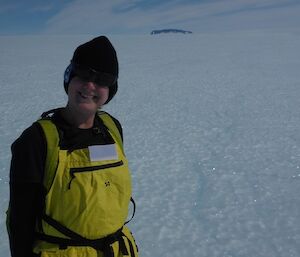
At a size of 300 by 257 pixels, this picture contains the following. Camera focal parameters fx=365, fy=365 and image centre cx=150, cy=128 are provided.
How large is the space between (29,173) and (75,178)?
5.7 inches

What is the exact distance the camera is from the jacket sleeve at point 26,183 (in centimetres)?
114

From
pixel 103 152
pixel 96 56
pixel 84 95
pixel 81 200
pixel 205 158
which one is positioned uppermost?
pixel 96 56

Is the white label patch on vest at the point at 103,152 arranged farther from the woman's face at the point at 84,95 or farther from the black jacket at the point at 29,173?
the woman's face at the point at 84,95

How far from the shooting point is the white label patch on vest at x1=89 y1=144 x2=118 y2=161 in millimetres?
1235

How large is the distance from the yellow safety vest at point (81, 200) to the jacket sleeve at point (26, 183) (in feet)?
0.09

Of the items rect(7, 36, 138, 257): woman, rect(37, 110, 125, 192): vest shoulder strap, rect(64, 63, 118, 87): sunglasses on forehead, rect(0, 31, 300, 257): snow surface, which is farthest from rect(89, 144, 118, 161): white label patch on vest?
rect(0, 31, 300, 257): snow surface

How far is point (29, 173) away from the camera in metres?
1.13

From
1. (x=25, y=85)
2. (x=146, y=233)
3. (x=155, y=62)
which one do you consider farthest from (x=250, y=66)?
(x=146, y=233)

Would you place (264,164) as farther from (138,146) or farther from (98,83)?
(98,83)

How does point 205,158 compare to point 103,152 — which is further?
point 205,158

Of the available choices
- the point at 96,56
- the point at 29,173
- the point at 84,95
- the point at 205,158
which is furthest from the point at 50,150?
the point at 205,158

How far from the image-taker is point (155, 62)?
13.6 metres

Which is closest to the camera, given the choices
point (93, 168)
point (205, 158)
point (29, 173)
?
point (29, 173)

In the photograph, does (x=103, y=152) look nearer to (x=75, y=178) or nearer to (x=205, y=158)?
(x=75, y=178)
